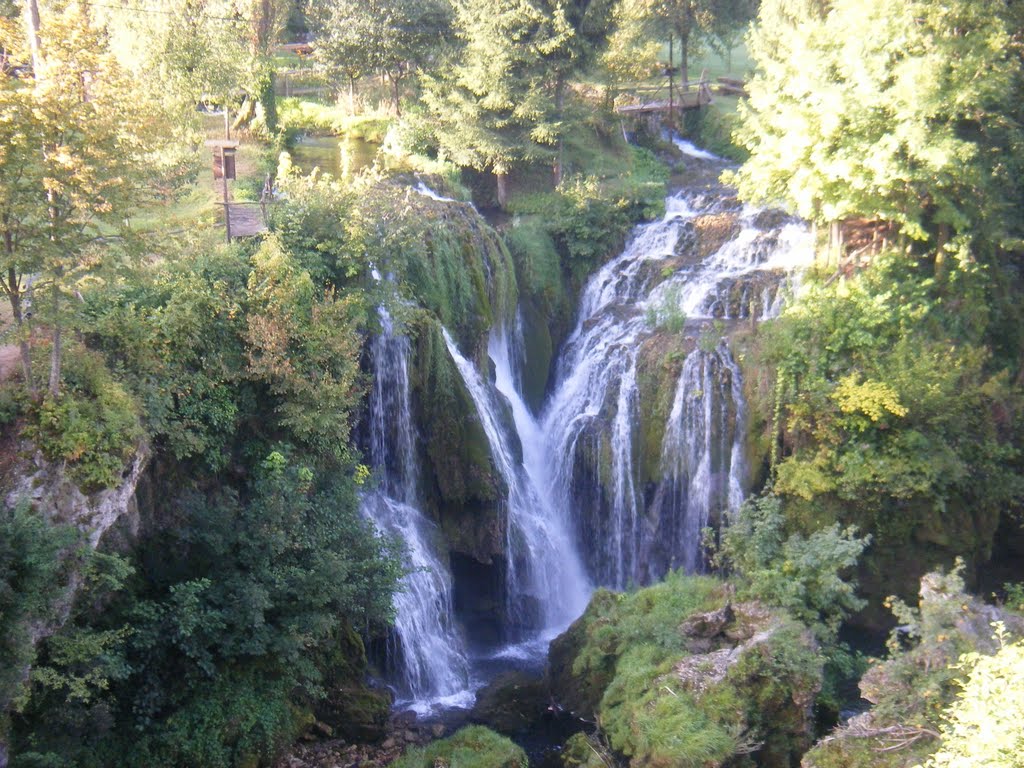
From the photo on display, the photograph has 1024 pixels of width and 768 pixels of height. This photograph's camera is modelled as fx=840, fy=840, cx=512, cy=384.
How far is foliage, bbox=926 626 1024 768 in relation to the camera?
21.1 feet

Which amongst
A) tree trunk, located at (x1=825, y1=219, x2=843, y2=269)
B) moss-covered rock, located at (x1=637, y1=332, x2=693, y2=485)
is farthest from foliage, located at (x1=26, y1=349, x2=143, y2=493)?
tree trunk, located at (x1=825, y1=219, x2=843, y2=269)

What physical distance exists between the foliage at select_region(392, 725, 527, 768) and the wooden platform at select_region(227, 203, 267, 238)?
8.98m

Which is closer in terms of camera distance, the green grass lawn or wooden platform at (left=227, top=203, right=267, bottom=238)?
Answer: wooden platform at (left=227, top=203, right=267, bottom=238)

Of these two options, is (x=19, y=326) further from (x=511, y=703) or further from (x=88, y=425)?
(x=511, y=703)

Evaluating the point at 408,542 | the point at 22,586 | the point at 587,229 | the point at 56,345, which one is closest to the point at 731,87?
the point at 587,229

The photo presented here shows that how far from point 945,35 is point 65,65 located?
1565 centimetres

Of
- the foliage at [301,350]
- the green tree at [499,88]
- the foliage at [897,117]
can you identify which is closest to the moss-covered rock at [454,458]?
the foliage at [301,350]

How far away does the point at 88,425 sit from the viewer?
9766mm

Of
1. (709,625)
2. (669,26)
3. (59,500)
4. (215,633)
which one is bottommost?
(709,625)

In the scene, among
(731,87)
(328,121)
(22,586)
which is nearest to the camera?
(22,586)

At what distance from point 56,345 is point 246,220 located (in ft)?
24.2

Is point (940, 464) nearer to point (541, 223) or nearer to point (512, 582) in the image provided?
point (512, 582)

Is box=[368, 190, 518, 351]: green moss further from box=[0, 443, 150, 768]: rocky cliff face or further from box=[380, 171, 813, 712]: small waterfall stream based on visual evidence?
box=[0, 443, 150, 768]: rocky cliff face

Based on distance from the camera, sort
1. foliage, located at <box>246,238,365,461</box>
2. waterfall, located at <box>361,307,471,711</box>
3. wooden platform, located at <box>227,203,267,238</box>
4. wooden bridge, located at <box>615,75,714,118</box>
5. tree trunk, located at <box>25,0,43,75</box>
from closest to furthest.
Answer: tree trunk, located at <box>25,0,43,75</box>, foliage, located at <box>246,238,365,461</box>, waterfall, located at <box>361,307,471,711</box>, wooden platform, located at <box>227,203,267,238</box>, wooden bridge, located at <box>615,75,714,118</box>
